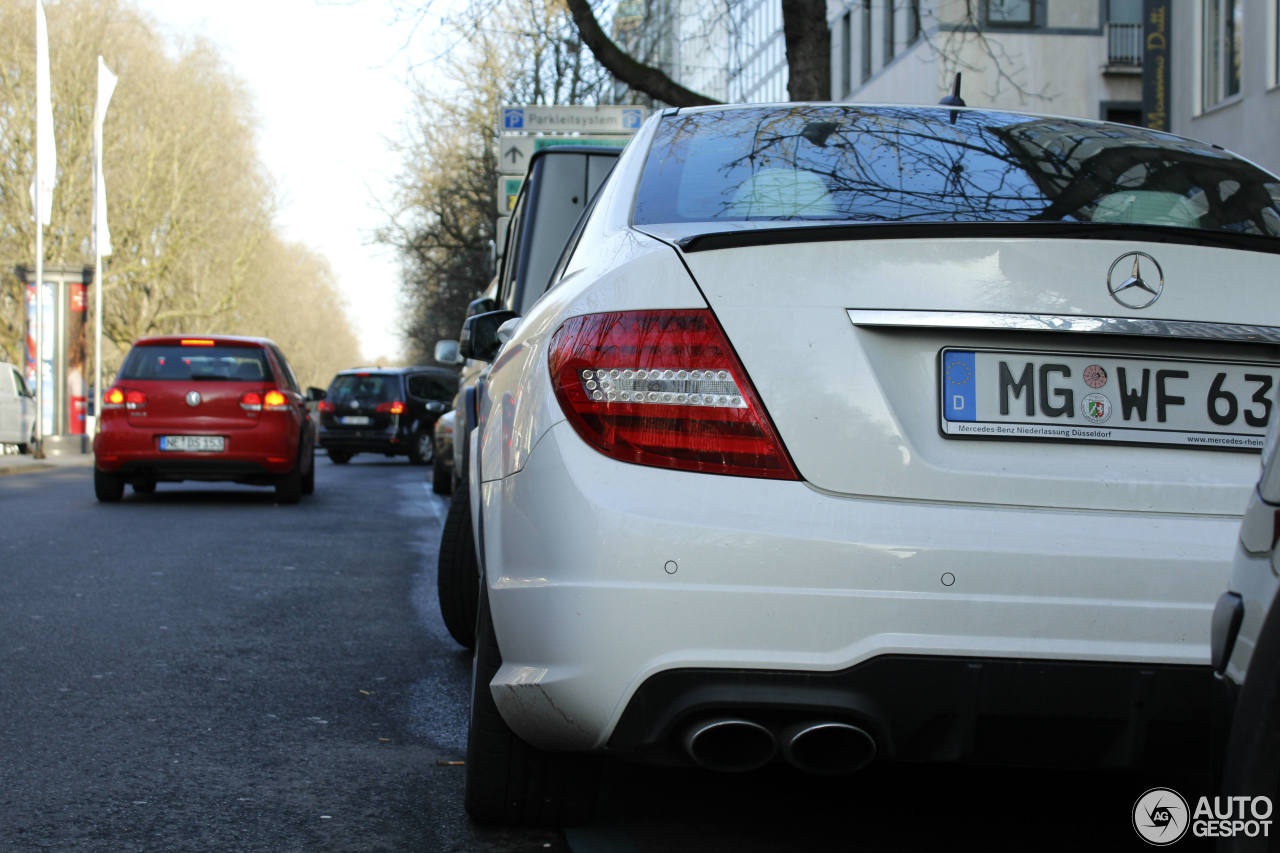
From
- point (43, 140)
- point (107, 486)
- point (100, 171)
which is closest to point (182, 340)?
point (107, 486)

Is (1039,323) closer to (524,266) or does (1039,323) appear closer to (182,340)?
(524,266)

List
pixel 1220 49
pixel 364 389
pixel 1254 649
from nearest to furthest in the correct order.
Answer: pixel 1254 649, pixel 1220 49, pixel 364 389

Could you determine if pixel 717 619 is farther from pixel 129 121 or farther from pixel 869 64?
pixel 129 121

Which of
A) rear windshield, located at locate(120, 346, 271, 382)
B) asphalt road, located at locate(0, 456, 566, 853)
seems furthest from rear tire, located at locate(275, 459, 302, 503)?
asphalt road, located at locate(0, 456, 566, 853)

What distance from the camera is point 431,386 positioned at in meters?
29.7

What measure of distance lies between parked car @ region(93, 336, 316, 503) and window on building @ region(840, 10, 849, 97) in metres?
26.1

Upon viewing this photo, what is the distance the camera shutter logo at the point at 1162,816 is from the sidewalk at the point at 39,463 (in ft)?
64.3

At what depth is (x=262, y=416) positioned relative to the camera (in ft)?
47.4

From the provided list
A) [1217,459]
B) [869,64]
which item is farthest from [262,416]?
[869,64]

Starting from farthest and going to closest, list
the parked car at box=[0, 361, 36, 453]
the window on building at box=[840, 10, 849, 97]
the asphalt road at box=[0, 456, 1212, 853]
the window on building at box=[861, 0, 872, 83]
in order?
the window on building at box=[840, 10, 849, 97]
the window on building at box=[861, 0, 872, 83]
the parked car at box=[0, 361, 36, 453]
the asphalt road at box=[0, 456, 1212, 853]

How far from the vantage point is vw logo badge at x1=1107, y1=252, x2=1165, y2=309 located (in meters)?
2.72

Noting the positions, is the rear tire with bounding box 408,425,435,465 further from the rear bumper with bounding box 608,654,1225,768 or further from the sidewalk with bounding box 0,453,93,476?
the rear bumper with bounding box 608,654,1225,768

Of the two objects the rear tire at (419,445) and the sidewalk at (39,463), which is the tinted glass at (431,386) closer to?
the rear tire at (419,445)

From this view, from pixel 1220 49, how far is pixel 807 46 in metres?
9.05
